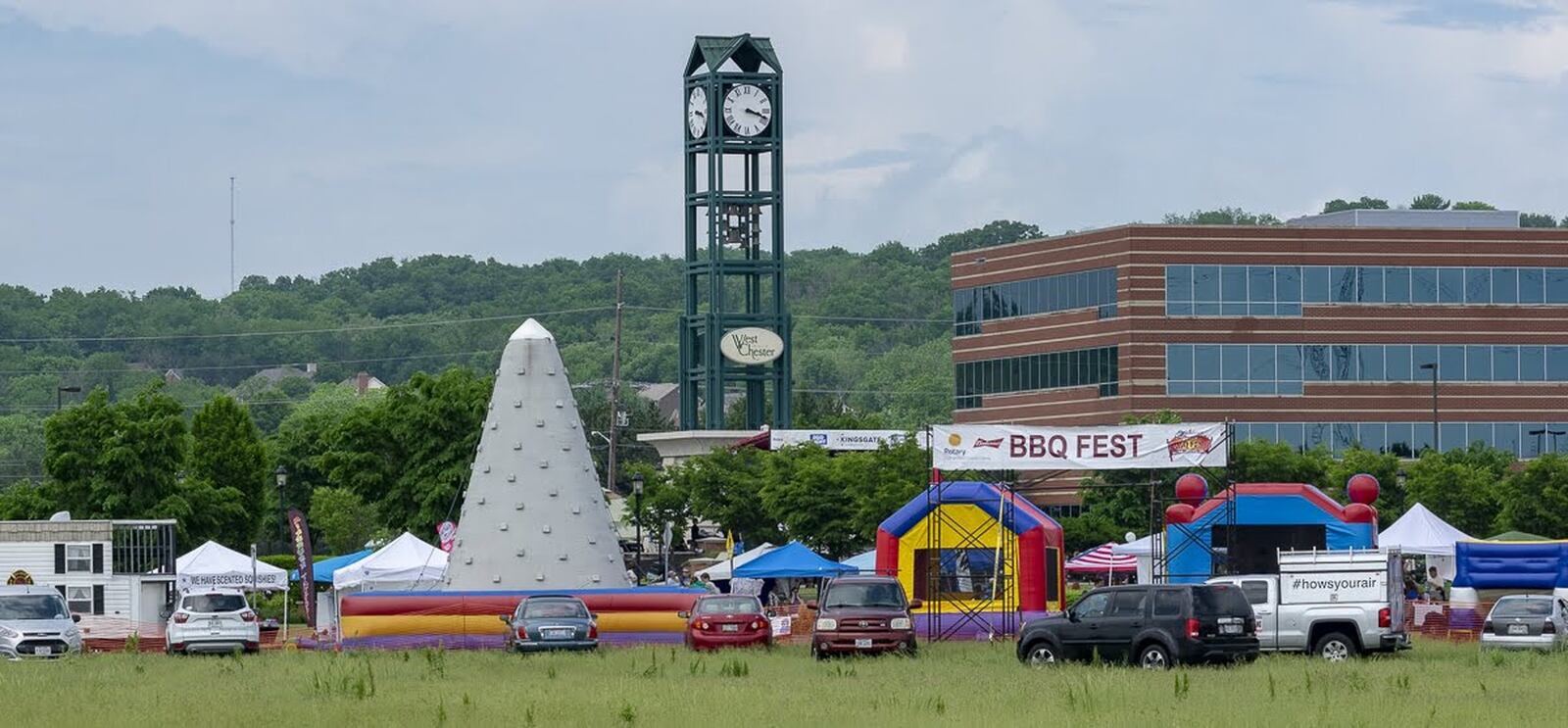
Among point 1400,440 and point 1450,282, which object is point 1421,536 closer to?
point 1400,440

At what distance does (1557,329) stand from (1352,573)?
69.2 metres

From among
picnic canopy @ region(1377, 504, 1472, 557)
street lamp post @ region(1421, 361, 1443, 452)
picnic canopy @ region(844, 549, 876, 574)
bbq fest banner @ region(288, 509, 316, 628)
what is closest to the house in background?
bbq fest banner @ region(288, 509, 316, 628)

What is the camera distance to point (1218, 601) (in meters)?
37.6

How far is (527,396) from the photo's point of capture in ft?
171

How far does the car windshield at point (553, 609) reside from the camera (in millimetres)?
45750

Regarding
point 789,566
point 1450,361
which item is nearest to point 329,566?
point 789,566

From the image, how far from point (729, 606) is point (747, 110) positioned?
63899mm

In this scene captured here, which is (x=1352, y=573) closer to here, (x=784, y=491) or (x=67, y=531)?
(x=67, y=531)

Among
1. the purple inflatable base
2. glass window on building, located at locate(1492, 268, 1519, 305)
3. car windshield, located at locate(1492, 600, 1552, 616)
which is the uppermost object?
glass window on building, located at locate(1492, 268, 1519, 305)

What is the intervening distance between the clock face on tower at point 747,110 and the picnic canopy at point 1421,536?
48.6m

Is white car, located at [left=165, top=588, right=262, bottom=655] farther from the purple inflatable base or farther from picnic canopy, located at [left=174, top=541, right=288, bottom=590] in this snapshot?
picnic canopy, located at [left=174, top=541, right=288, bottom=590]

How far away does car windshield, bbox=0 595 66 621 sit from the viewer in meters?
45.7

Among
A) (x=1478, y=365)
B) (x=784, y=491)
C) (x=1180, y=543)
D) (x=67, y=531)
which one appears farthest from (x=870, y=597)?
(x=1478, y=365)

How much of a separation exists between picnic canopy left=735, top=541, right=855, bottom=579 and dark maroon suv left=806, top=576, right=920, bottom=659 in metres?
15.9
